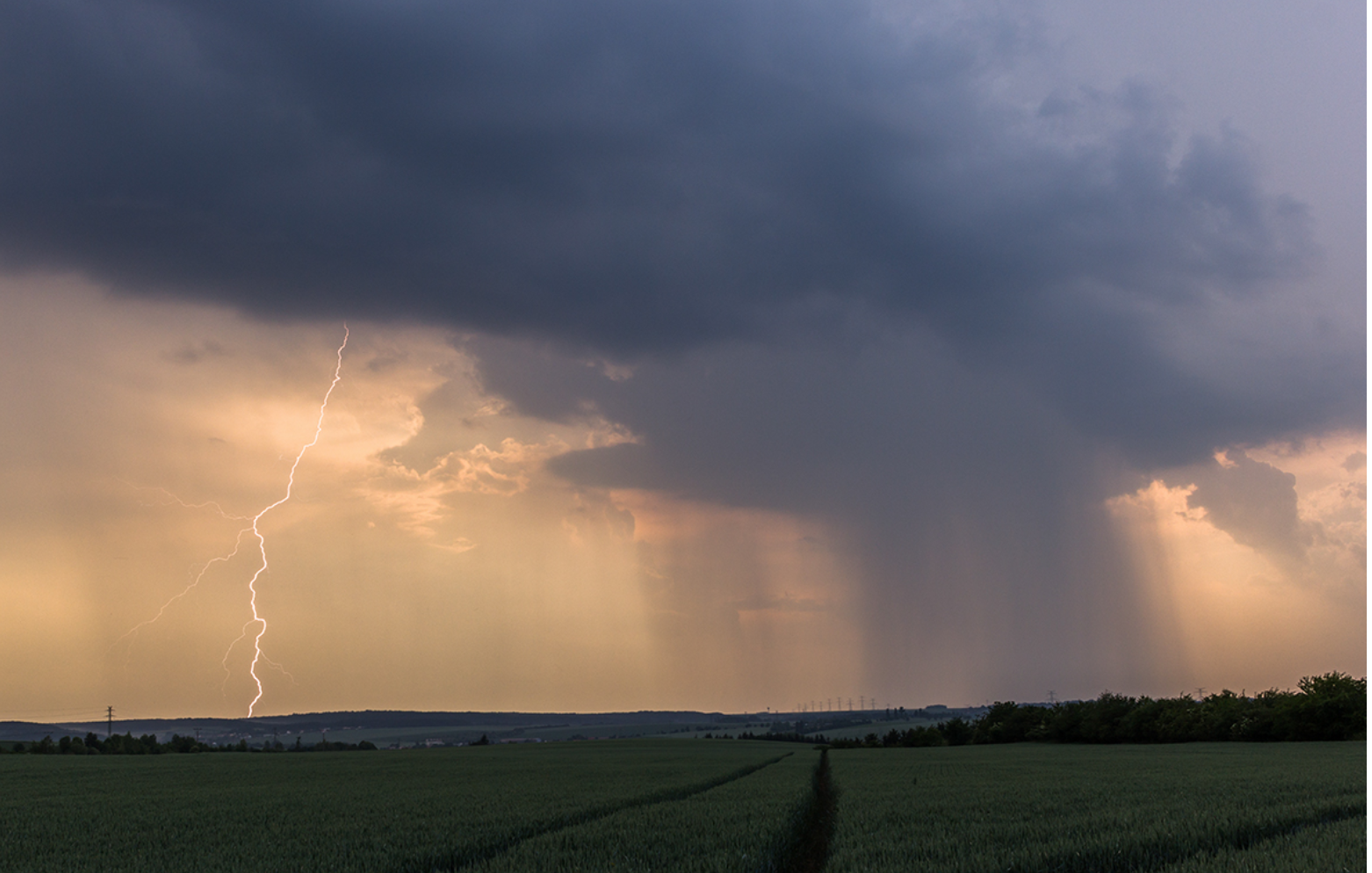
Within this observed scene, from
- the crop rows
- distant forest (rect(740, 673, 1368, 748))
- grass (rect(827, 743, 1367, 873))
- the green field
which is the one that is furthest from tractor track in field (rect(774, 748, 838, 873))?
distant forest (rect(740, 673, 1368, 748))

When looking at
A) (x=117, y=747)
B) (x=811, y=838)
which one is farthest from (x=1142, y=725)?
(x=117, y=747)

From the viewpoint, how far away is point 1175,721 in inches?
3829

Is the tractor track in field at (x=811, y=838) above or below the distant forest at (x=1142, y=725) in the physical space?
above

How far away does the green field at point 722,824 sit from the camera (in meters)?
15.8

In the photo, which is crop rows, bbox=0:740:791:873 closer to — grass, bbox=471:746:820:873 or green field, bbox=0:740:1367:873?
green field, bbox=0:740:1367:873

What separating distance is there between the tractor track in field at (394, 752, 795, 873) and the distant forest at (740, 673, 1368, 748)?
194 feet

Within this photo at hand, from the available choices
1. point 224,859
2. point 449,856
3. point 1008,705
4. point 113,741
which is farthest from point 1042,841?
point 113,741

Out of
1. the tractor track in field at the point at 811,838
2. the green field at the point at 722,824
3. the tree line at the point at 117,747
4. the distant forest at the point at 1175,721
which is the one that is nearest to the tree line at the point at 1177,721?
Answer: the distant forest at the point at 1175,721

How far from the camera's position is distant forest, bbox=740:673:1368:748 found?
8119 cm

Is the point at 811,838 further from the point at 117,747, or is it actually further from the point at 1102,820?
the point at 117,747

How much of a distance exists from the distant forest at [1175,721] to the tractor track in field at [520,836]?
194ft

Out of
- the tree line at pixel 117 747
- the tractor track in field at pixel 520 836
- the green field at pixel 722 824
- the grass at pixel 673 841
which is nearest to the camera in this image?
the grass at pixel 673 841

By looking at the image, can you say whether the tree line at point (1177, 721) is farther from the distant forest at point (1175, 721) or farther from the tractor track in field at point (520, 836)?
the tractor track in field at point (520, 836)

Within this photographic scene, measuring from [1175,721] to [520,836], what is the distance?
102m
